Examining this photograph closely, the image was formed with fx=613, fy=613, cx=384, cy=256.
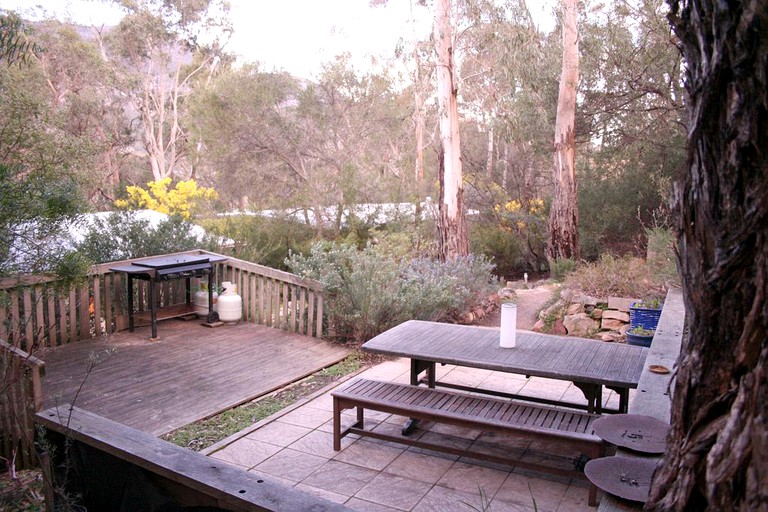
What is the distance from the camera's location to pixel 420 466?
12.6ft

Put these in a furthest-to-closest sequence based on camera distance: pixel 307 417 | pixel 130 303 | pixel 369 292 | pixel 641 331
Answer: pixel 130 303
pixel 369 292
pixel 641 331
pixel 307 417

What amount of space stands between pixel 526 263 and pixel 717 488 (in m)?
14.4

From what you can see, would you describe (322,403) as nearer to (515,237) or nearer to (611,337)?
(611,337)

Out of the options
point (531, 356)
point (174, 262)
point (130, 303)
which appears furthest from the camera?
point (130, 303)

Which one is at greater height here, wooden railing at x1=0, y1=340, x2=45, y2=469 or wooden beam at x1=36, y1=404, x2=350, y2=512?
wooden beam at x1=36, y1=404, x2=350, y2=512

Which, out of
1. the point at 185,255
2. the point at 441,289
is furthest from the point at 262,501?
the point at 185,255

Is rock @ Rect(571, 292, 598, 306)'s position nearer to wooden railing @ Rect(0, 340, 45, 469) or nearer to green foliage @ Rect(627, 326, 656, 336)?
green foliage @ Rect(627, 326, 656, 336)

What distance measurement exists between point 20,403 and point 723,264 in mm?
4259

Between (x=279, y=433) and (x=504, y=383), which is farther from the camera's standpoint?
(x=504, y=383)

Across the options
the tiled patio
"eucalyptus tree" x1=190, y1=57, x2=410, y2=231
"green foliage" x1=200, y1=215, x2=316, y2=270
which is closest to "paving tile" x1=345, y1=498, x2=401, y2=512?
the tiled patio

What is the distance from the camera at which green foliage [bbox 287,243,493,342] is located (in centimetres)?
649

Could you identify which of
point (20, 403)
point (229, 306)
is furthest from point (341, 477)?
point (229, 306)

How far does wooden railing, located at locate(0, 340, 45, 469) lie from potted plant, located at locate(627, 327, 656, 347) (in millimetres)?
5114

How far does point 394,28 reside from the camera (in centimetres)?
2177
